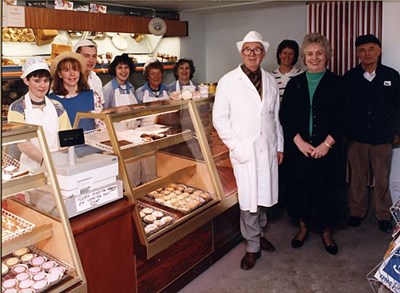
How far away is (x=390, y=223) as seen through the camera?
3791 millimetres

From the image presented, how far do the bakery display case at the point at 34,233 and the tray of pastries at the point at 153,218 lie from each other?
0.60 metres

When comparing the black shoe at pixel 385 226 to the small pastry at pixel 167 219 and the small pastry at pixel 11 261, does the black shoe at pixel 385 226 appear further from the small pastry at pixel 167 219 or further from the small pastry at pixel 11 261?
the small pastry at pixel 11 261

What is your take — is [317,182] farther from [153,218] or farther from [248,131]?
[153,218]

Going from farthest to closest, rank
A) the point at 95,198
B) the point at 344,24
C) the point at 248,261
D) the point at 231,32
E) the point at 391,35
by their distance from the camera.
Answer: the point at 231,32 → the point at 344,24 → the point at 391,35 → the point at 248,261 → the point at 95,198

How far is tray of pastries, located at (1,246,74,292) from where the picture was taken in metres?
1.74

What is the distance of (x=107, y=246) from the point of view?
6.91ft

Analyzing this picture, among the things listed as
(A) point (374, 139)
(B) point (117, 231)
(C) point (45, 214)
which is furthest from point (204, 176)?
(A) point (374, 139)

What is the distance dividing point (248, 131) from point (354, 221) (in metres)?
1.61

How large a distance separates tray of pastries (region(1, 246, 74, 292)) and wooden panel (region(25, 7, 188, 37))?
9.48 ft

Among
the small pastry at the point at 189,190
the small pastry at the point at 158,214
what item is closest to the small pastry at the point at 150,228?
the small pastry at the point at 158,214

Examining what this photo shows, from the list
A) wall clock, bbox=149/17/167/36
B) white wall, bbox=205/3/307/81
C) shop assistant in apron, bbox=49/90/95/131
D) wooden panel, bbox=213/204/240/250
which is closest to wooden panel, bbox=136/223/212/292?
wooden panel, bbox=213/204/240/250

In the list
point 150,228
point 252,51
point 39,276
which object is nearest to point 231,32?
point 252,51

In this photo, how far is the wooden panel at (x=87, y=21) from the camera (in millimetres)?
4137

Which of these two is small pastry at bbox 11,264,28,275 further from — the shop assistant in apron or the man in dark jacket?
the man in dark jacket
